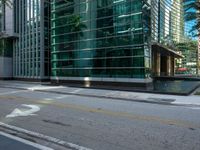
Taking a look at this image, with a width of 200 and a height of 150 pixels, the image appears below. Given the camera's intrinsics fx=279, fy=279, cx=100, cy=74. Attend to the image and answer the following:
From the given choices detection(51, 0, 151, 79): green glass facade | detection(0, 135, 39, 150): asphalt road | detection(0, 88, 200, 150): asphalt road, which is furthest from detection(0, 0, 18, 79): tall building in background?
detection(0, 135, 39, 150): asphalt road

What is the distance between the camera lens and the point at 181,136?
23.7 ft

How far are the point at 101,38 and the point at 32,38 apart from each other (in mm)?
15087

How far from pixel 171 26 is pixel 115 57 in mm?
26713

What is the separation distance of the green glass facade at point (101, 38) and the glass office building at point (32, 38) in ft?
15.9

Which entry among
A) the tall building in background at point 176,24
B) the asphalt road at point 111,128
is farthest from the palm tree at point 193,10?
the tall building in background at point 176,24

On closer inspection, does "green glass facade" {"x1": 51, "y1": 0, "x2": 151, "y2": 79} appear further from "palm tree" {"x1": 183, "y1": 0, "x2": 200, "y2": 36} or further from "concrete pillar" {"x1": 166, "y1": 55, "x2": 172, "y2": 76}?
"concrete pillar" {"x1": 166, "y1": 55, "x2": 172, "y2": 76}

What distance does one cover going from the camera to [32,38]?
40.2 metres

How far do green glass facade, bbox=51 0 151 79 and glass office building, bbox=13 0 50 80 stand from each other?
191 inches

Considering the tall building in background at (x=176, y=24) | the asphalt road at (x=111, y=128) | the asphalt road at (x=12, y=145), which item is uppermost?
the tall building in background at (x=176, y=24)

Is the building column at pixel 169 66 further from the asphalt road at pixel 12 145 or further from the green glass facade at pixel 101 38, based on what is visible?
the asphalt road at pixel 12 145

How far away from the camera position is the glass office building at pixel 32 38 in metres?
38.8

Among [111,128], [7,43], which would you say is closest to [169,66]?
[7,43]

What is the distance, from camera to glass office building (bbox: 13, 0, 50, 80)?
38.8 meters

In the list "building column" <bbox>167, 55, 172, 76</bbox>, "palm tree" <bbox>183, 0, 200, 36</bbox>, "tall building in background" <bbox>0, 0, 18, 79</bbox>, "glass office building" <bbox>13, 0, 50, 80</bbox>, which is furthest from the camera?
"building column" <bbox>167, 55, 172, 76</bbox>
